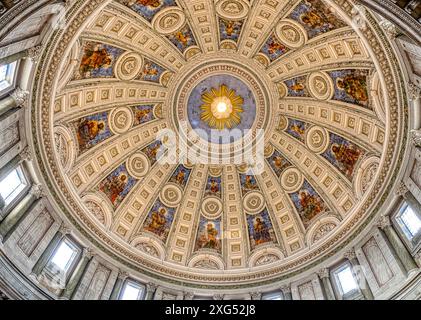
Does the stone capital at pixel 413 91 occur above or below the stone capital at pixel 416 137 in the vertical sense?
above

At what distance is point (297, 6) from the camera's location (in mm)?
24547

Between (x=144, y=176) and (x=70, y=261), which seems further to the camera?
(x=144, y=176)

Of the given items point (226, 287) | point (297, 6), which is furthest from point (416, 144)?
point (226, 287)

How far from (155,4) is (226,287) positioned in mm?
17507

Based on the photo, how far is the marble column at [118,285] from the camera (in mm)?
22109

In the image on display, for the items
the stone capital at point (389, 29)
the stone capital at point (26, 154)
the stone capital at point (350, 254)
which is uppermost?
the stone capital at point (389, 29)

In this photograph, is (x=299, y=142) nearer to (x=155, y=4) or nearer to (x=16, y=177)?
(x=155, y=4)

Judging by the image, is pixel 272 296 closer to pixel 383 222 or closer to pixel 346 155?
pixel 383 222

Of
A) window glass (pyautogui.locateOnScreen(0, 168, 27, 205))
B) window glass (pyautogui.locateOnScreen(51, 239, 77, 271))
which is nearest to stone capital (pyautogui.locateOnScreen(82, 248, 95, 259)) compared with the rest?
window glass (pyautogui.locateOnScreen(51, 239, 77, 271))

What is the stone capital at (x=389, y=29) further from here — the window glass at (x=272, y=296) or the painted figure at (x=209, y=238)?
the painted figure at (x=209, y=238)

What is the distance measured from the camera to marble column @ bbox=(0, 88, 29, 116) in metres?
16.8

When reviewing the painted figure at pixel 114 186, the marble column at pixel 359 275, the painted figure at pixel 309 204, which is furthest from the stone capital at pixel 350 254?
the painted figure at pixel 114 186

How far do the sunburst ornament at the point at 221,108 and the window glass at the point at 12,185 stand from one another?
16.2 metres

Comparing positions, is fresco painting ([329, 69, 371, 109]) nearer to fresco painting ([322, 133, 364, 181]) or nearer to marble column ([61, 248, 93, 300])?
fresco painting ([322, 133, 364, 181])
